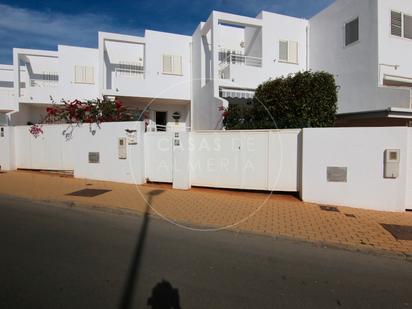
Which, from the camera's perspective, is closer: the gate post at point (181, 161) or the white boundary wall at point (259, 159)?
the white boundary wall at point (259, 159)

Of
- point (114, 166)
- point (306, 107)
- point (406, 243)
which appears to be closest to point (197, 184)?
point (114, 166)

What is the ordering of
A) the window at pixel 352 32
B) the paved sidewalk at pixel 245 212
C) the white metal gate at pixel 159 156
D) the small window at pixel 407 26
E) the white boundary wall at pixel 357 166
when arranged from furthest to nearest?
the window at pixel 352 32
the small window at pixel 407 26
the white metal gate at pixel 159 156
the white boundary wall at pixel 357 166
the paved sidewalk at pixel 245 212

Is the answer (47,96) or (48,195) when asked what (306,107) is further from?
(47,96)

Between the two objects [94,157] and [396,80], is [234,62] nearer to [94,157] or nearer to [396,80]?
[396,80]

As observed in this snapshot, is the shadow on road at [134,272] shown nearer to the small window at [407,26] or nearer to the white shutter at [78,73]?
the small window at [407,26]

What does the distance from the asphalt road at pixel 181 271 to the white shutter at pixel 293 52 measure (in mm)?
15718

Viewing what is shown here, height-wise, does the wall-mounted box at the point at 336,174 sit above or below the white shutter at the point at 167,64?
below

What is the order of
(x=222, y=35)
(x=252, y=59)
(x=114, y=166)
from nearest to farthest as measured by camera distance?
(x=114, y=166)
(x=252, y=59)
(x=222, y=35)

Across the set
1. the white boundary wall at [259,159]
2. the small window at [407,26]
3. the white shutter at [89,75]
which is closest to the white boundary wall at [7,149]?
the white boundary wall at [259,159]

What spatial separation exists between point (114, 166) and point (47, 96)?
1494 centimetres

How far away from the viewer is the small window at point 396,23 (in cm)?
1576

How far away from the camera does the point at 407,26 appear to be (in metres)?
16.4

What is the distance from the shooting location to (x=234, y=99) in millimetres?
17281

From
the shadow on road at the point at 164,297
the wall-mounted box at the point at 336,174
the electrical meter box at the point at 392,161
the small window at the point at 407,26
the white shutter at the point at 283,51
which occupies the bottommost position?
the shadow on road at the point at 164,297
